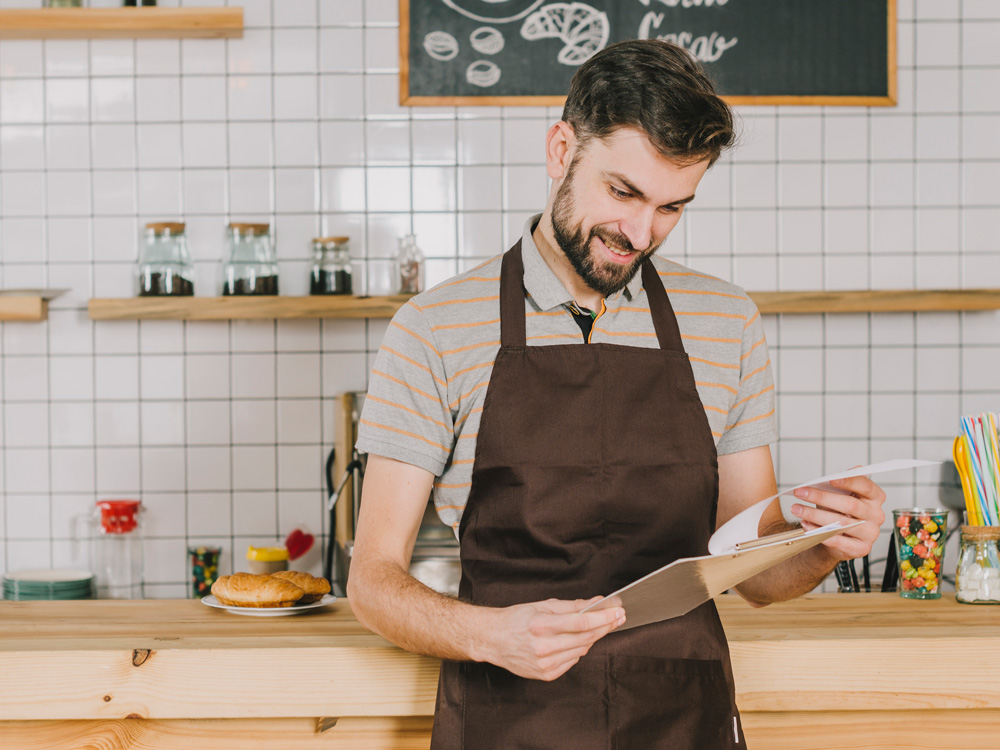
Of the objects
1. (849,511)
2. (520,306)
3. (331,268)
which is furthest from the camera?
(331,268)

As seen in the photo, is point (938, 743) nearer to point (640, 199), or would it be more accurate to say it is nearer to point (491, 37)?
point (640, 199)

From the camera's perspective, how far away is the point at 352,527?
234cm

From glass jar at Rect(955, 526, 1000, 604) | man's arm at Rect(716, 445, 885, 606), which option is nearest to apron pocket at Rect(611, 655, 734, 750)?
man's arm at Rect(716, 445, 885, 606)

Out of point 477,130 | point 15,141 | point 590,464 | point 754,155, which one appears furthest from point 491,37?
point 590,464

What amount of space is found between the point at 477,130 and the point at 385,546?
166 cm

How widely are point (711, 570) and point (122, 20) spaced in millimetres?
2138

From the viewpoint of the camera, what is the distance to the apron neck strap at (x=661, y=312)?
1233mm

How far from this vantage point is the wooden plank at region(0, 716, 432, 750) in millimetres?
1372

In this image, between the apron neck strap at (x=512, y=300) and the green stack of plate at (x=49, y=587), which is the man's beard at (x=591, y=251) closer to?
the apron neck strap at (x=512, y=300)

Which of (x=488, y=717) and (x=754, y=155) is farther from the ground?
(x=754, y=155)

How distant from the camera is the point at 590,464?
3.76 feet

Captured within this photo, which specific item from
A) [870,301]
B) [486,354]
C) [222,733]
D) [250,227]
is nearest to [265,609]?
[222,733]

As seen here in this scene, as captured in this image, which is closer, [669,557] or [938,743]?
[669,557]

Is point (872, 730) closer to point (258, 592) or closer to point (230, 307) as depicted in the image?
point (258, 592)
